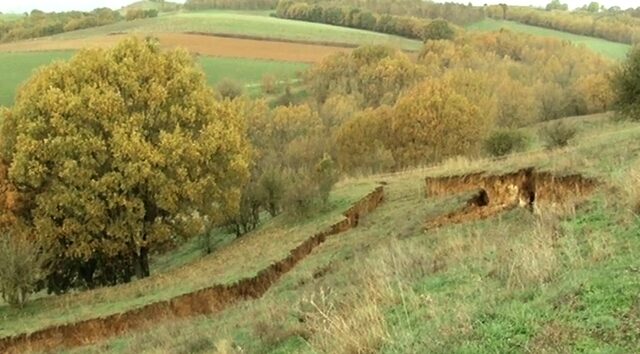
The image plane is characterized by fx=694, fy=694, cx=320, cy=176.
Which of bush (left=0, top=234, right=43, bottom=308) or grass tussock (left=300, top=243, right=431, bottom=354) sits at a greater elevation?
grass tussock (left=300, top=243, right=431, bottom=354)

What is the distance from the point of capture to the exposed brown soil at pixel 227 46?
100 metres

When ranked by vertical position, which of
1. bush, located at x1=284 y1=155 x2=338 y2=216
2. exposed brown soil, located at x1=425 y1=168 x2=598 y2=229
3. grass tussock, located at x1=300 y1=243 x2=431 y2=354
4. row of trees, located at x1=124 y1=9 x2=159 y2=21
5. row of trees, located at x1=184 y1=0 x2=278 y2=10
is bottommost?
bush, located at x1=284 y1=155 x2=338 y2=216

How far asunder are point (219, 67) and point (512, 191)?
7913 cm

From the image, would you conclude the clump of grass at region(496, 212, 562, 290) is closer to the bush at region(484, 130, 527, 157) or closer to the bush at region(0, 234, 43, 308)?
the bush at region(0, 234, 43, 308)

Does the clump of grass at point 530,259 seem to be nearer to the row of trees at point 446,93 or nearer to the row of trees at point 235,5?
the row of trees at point 446,93

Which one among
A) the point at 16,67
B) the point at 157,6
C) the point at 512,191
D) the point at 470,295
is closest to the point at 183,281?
the point at 512,191

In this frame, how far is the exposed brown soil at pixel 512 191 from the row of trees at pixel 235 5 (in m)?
149

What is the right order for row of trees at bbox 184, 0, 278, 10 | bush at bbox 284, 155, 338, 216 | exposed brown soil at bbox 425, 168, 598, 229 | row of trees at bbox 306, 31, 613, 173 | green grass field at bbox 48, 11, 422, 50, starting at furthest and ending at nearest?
row of trees at bbox 184, 0, 278, 10, green grass field at bbox 48, 11, 422, 50, row of trees at bbox 306, 31, 613, 173, bush at bbox 284, 155, 338, 216, exposed brown soil at bbox 425, 168, 598, 229

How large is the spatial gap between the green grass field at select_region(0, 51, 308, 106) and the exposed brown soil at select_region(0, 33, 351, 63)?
2339 mm

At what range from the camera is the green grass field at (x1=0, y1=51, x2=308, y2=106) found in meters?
85.6

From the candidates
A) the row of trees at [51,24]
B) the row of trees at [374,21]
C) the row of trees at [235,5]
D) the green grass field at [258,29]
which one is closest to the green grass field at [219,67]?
the green grass field at [258,29]

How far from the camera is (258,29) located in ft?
390

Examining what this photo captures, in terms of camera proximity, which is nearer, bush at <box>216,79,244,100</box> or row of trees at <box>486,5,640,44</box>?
bush at <box>216,79,244,100</box>

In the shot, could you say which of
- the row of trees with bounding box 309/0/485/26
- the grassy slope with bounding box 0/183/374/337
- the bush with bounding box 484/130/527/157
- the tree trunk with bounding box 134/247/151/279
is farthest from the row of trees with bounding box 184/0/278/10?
the grassy slope with bounding box 0/183/374/337
